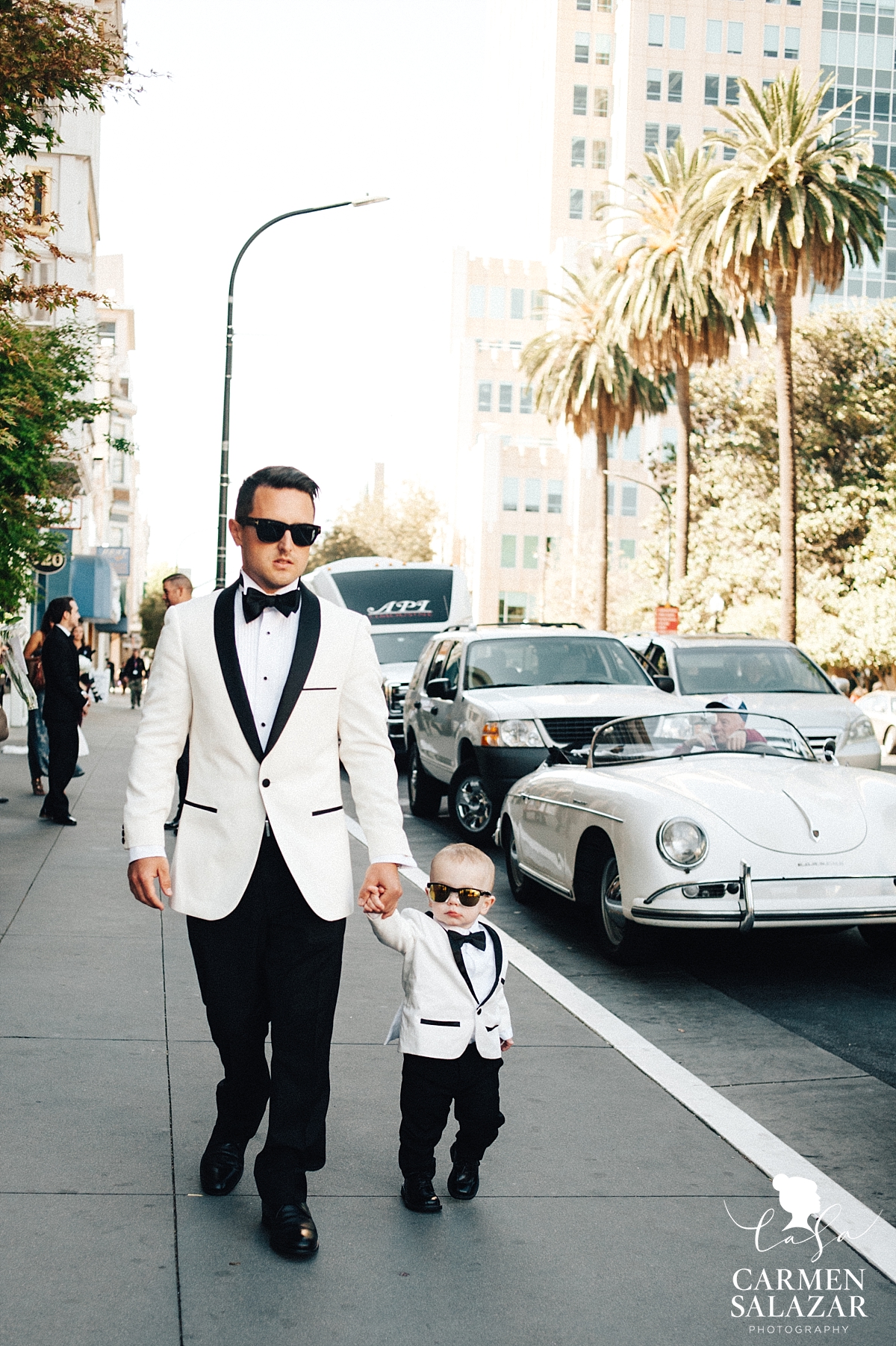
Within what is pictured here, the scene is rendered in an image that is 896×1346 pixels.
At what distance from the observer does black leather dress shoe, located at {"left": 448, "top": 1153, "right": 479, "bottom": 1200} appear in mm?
4035

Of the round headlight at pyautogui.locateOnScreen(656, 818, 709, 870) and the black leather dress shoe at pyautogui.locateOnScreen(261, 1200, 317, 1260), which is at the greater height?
the round headlight at pyautogui.locateOnScreen(656, 818, 709, 870)

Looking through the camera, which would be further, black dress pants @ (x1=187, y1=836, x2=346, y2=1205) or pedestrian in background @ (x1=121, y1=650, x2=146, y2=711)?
pedestrian in background @ (x1=121, y1=650, x2=146, y2=711)

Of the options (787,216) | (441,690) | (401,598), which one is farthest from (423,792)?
(787,216)

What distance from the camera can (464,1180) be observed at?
4.04 m

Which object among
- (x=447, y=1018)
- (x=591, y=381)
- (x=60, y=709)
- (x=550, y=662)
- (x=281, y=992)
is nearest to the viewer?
(x=281, y=992)

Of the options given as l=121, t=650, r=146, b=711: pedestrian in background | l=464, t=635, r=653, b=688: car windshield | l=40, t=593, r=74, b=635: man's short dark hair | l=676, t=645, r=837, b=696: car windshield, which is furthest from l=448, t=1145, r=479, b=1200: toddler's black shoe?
l=121, t=650, r=146, b=711: pedestrian in background

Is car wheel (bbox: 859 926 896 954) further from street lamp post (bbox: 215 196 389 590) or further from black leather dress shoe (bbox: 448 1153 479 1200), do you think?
street lamp post (bbox: 215 196 389 590)

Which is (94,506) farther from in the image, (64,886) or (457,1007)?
(457,1007)

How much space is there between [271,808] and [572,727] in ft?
25.6

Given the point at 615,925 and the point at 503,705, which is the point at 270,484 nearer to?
the point at 615,925

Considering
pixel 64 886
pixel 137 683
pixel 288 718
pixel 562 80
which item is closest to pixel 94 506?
pixel 137 683

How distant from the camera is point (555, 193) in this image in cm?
9650

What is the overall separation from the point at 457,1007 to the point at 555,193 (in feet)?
323

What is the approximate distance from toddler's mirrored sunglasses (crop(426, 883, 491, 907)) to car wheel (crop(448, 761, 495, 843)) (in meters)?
7.63
